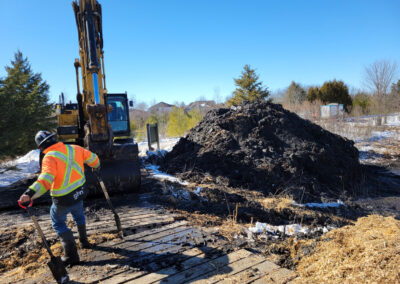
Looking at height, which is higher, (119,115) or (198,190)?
(119,115)

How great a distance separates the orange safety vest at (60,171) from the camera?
9.39ft

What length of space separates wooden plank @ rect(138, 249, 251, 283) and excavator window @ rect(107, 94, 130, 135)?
5912 millimetres

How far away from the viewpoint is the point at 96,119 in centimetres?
541

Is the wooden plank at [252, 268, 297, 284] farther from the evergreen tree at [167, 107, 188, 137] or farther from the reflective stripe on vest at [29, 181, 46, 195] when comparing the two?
the evergreen tree at [167, 107, 188, 137]

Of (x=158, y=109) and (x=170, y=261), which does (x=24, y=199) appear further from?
(x=158, y=109)

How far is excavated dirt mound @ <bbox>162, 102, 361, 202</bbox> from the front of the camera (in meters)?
8.20

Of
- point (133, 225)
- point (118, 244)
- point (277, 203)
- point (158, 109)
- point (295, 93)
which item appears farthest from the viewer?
point (158, 109)

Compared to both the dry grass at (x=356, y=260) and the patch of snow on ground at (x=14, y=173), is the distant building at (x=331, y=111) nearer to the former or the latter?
the dry grass at (x=356, y=260)

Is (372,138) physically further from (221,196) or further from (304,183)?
(221,196)

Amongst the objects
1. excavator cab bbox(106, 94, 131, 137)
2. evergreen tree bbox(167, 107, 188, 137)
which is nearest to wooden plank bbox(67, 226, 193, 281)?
excavator cab bbox(106, 94, 131, 137)

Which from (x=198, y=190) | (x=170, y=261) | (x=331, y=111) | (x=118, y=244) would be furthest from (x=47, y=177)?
(x=331, y=111)

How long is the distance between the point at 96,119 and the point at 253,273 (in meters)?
4.27

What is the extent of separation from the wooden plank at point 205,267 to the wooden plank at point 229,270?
0.05 metres

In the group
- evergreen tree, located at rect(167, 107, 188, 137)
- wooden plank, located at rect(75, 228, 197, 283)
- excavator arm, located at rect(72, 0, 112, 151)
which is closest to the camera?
wooden plank, located at rect(75, 228, 197, 283)
